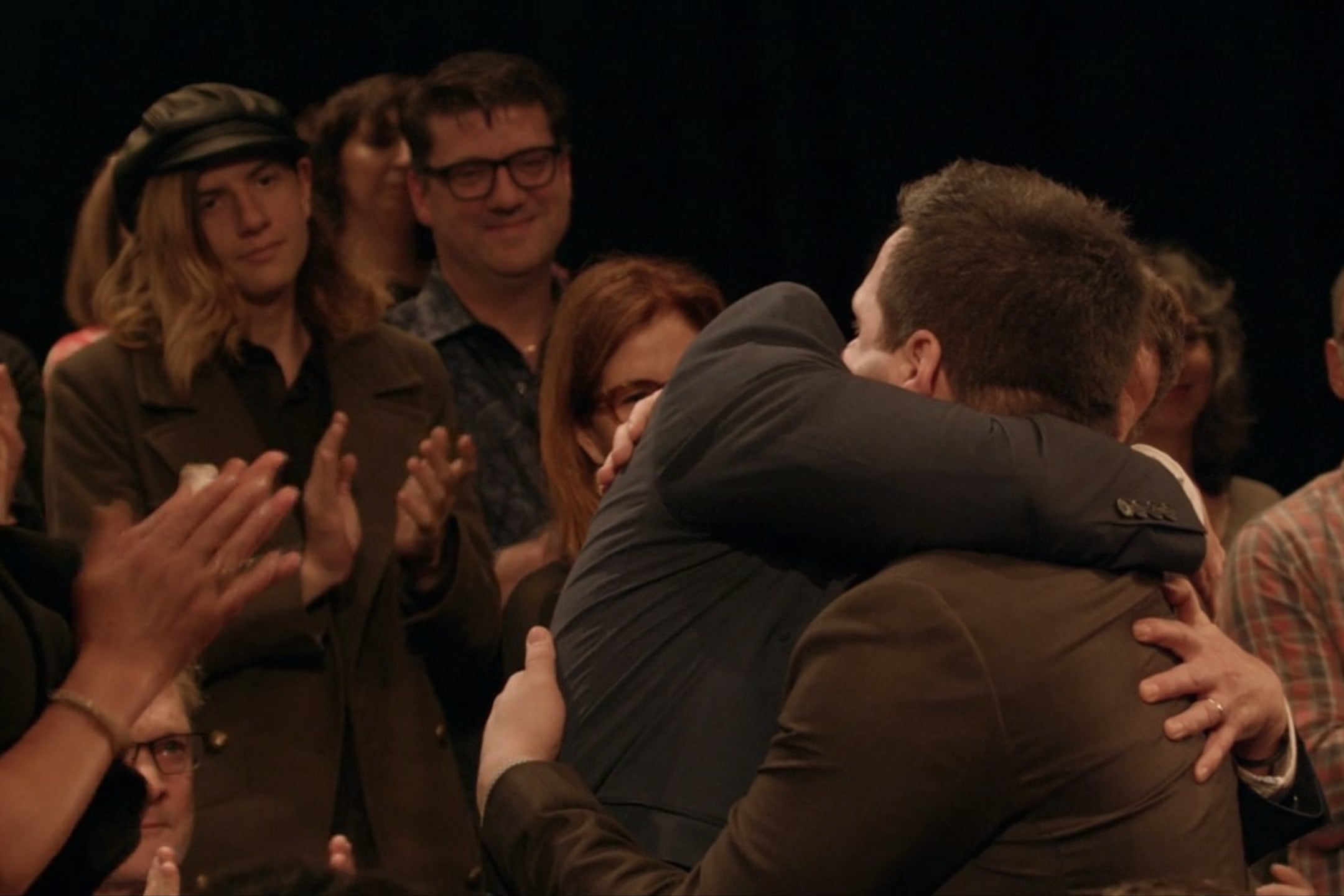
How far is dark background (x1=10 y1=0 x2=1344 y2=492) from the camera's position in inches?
186

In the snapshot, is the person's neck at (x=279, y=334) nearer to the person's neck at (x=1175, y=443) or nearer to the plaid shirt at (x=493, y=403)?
the plaid shirt at (x=493, y=403)

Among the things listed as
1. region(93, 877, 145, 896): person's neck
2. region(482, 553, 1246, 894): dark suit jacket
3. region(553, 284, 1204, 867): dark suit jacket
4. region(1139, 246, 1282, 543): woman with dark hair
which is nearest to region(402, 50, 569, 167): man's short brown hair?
region(1139, 246, 1282, 543): woman with dark hair

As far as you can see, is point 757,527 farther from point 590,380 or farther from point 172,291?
point 172,291

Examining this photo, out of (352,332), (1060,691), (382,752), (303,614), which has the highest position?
(1060,691)

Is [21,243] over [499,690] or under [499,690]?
over

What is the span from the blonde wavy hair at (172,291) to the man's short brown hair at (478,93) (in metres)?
0.59

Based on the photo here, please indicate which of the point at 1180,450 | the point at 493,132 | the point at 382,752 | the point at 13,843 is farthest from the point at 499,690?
the point at 13,843

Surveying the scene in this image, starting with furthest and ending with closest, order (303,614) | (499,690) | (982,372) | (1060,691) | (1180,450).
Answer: (1180,450) < (499,690) < (303,614) < (982,372) < (1060,691)

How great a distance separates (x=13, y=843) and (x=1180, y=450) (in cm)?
260

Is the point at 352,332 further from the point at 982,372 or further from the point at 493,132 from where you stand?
the point at 982,372

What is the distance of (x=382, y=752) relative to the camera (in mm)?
3521

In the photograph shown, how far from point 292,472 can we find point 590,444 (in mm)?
704

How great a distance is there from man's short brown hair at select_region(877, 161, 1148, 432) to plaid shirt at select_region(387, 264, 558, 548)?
175cm

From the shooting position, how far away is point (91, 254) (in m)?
4.00
